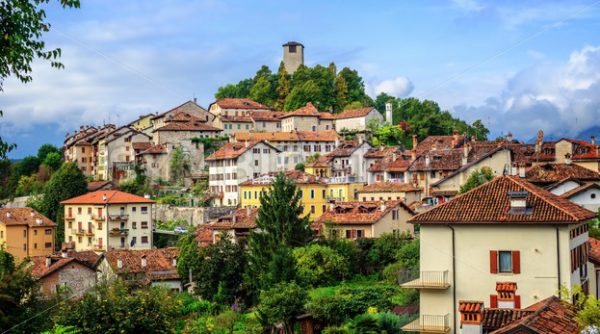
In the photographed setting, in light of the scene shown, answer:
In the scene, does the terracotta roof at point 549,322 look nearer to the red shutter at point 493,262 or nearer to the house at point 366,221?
the red shutter at point 493,262

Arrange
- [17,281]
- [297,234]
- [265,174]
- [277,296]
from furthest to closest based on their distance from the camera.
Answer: [265,174]
[297,234]
[277,296]
[17,281]

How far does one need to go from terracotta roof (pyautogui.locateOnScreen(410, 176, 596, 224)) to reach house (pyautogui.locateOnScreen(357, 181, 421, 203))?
34.9m

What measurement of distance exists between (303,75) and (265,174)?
36524mm

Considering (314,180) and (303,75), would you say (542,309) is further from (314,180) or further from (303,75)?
(303,75)

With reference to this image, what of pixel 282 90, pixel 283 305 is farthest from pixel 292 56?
pixel 283 305

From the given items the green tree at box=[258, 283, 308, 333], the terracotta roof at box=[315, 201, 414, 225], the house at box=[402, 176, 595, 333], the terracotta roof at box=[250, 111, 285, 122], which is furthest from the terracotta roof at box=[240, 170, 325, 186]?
the house at box=[402, 176, 595, 333]

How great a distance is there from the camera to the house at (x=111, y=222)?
68.4m

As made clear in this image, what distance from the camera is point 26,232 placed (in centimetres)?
6950

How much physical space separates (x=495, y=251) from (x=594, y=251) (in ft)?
25.9

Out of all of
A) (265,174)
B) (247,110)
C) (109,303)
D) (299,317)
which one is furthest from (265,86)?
(109,303)

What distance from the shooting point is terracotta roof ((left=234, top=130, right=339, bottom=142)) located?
85250 mm

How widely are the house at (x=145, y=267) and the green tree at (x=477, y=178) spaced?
63.9ft

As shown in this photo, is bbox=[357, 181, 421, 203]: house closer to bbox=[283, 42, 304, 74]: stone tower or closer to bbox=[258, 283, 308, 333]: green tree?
bbox=[258, 283, 308, 333]: green tree

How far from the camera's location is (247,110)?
99875 millimetres
